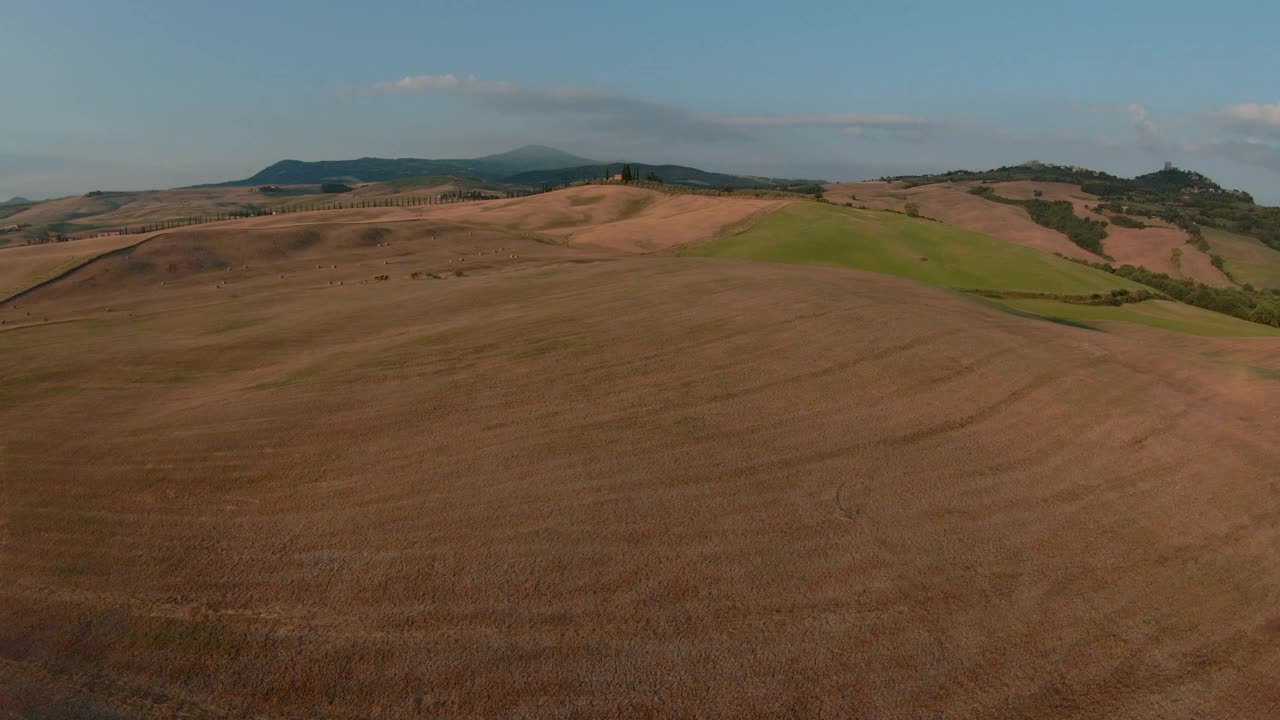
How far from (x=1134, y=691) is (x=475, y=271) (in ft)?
165

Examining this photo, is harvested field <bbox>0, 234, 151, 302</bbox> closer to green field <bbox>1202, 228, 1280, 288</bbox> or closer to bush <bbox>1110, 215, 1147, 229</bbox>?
green field <bbox>1202, 228, 1280, 288</bbox>

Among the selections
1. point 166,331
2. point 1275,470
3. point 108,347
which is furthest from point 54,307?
point 1275,470

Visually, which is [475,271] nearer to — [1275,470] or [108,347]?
[108,347]

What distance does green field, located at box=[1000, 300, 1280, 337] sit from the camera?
51.3 meters

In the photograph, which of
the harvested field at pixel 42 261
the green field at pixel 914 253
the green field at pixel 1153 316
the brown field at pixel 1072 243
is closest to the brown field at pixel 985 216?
the brown field at pixel 1072 243

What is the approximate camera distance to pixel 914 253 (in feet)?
239

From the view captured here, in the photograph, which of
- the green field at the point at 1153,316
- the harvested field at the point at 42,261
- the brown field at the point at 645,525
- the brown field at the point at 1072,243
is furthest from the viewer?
the brown field at the point at 1072,243

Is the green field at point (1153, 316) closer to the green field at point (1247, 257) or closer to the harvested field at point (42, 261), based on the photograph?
the green field at point (1247, 257)

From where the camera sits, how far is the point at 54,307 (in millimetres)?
44000

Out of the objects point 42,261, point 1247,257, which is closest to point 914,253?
point 42,261

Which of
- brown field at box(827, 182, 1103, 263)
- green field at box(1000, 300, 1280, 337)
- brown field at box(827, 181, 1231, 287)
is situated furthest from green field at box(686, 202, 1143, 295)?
brown field at box(827, 181, 1231, 287)

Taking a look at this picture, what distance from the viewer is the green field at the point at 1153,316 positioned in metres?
51.3

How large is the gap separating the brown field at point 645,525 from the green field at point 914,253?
4004cm

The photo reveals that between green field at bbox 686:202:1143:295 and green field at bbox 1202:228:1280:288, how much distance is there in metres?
61.8
